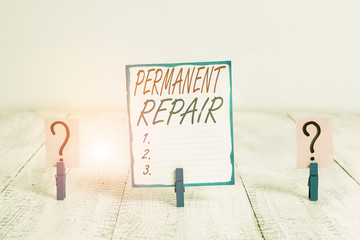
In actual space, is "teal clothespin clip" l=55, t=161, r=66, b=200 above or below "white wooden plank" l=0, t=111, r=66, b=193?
below

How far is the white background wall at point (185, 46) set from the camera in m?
2.04

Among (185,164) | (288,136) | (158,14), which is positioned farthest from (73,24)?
(185,164)

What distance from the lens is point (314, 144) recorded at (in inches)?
45.4

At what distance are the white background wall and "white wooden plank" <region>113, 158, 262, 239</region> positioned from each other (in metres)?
0.93

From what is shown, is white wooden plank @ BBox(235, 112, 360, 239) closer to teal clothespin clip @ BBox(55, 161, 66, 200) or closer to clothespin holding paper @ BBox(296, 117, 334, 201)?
clothespin holding paper @ BBox(296, 117, 334, 201)

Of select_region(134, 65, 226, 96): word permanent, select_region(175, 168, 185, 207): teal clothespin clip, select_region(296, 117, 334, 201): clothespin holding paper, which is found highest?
select_region(134, 65, 226, 96): word permanent

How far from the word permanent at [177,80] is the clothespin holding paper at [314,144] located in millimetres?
220

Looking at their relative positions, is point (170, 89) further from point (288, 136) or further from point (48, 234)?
point (288, 136)

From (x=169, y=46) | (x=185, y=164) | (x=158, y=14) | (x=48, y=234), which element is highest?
(x=158, y=14)

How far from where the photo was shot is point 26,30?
6.90 feet

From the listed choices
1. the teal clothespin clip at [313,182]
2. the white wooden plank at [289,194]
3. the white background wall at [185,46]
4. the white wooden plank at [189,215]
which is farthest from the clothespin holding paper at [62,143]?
the white background wall at [185,46]

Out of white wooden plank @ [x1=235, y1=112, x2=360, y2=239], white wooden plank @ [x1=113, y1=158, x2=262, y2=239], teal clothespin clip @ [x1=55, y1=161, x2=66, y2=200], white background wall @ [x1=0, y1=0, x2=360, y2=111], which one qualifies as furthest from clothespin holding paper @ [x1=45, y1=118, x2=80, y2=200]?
white background wall @ [x1=0, y1=0, x2=360, y2=111]

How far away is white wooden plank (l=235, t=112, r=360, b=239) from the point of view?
1038 mm

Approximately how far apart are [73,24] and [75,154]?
105cm
